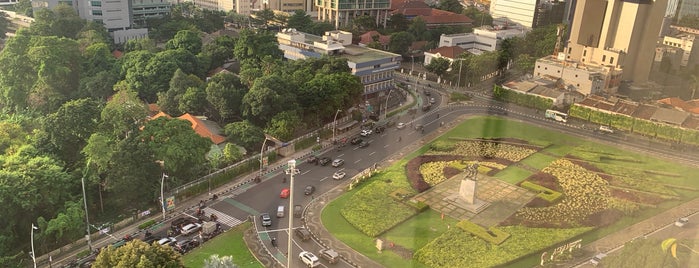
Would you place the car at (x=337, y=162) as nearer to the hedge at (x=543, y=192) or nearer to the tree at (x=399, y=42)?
the hedge at (x=543, y=192)

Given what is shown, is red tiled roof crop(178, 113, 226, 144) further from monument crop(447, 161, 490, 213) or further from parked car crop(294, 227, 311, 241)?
monument crop(447, 161, 490, 213)

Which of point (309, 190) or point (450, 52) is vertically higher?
point (450, 52)

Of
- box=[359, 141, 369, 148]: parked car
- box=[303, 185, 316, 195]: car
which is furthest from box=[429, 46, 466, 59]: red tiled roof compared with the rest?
box=[303, 185, 316, 195]: car

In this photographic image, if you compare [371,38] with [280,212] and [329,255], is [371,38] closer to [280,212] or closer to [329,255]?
[280,212]

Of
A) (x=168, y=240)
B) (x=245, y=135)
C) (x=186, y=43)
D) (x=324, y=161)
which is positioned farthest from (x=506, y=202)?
(x=186, y=43)

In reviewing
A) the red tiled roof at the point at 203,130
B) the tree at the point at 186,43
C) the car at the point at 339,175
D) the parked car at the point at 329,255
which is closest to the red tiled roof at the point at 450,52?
the tree at the point at 186,43

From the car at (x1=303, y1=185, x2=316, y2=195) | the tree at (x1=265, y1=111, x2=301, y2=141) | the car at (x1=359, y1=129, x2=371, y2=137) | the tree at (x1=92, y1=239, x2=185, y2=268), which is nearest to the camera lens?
the tree at (x1=92, y1=239, x2=185, y2=268)
